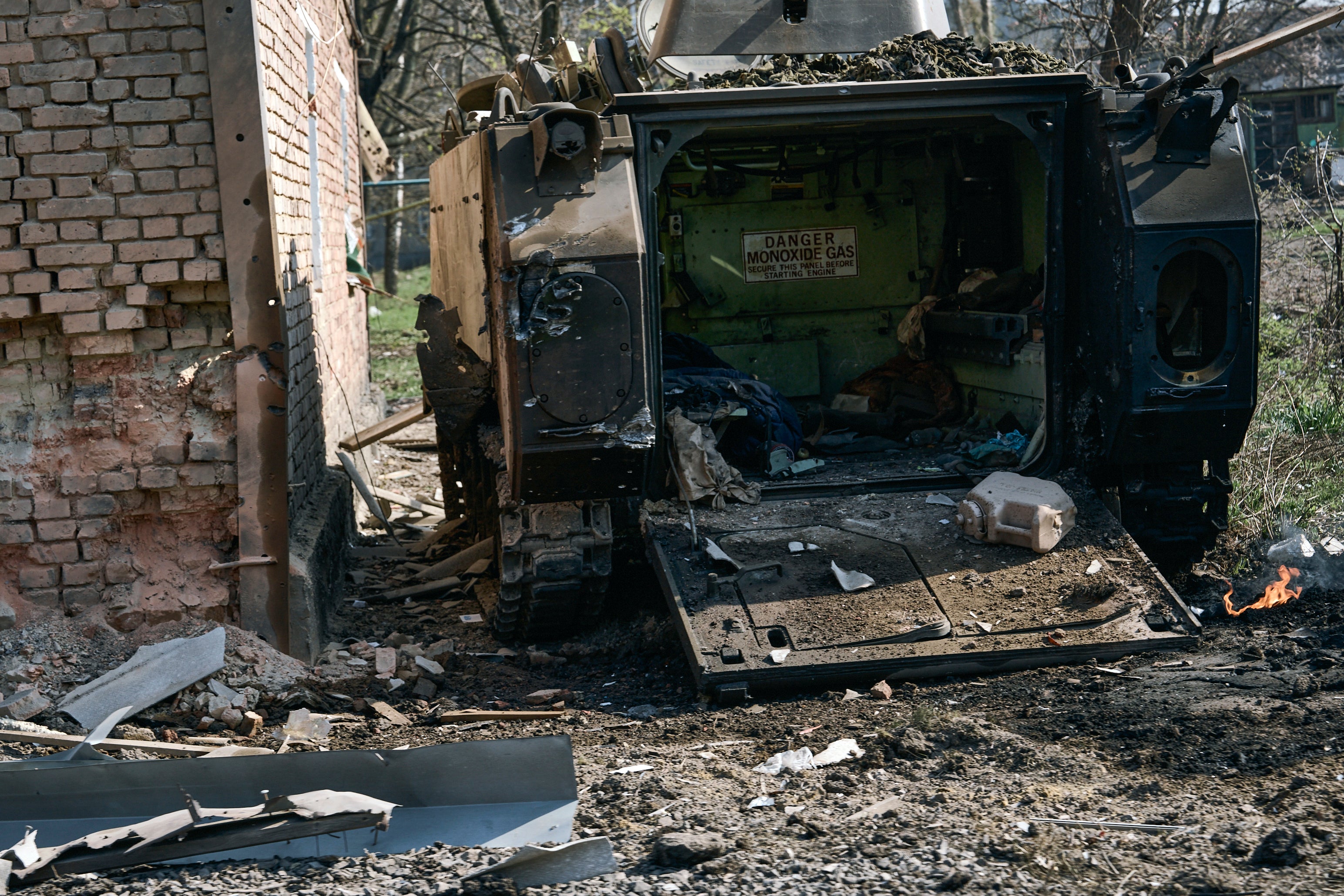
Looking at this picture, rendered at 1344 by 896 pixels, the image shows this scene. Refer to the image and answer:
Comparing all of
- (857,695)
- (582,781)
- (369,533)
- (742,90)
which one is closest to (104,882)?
(582,781)

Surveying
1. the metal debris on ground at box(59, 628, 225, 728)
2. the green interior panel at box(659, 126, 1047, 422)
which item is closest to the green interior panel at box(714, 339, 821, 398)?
the green interior panel at box(659, 126, 1047, 422)

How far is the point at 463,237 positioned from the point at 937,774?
12.5ft

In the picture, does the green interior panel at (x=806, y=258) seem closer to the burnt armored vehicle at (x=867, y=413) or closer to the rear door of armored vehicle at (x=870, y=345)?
the rear door of armored vehicle at (x=870, y=345)

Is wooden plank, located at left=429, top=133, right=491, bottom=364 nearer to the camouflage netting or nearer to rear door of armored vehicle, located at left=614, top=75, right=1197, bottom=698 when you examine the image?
rear door of armored vehicle, located at left=614, top=75, right=1197, bottom=698

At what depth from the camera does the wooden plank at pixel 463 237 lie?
5.47m

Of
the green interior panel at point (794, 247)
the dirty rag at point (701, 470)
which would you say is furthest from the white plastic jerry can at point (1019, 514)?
the green interior panel at point (794, 247)

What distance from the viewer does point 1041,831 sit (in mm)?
3104

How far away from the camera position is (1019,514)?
498cm

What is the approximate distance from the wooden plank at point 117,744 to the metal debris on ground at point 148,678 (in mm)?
205

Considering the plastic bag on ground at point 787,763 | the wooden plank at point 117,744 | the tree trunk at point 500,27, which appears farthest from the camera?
the tree trunk at point 500,27

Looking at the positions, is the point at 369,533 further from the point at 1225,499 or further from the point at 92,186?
the point at 1225,499

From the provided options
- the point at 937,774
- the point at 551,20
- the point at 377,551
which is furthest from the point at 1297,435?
the point at 551,20

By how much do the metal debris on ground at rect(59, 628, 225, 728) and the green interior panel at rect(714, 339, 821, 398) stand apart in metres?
3.73

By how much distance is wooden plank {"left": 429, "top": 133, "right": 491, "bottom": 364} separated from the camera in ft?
17.9
